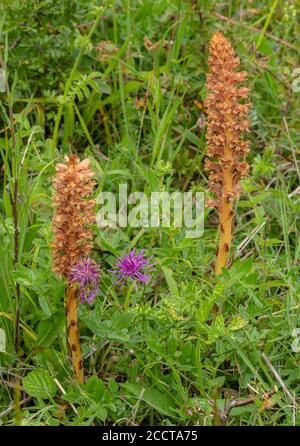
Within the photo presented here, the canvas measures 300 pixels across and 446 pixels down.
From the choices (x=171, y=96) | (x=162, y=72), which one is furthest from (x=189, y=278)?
(x=162, y=72)

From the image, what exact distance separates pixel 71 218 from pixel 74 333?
389mm

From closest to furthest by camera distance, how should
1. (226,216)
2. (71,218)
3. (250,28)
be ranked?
(71,218) → (226,216) → (250,28)

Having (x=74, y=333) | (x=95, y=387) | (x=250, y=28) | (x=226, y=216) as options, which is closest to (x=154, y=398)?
(x=95, y=387)

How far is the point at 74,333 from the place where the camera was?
2305 millimetres

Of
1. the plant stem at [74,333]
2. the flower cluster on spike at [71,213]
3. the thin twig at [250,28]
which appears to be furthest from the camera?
the thin twig at [250,28]

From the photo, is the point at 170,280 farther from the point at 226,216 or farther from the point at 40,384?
the point at 40,384

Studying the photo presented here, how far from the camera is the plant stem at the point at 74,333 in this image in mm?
2260

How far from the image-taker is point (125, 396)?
2.35 meters

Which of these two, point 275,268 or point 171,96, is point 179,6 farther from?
point 275,268

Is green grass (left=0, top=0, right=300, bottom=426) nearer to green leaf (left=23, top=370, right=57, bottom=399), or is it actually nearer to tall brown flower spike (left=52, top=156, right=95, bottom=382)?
green leaf (left=23, top=370, right=57, bottom=399)

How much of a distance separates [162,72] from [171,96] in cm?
38

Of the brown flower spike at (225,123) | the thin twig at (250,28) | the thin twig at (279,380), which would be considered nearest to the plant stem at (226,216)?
the brown flower spike at (225,123)

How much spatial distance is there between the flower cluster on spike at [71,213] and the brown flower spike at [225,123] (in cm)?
45

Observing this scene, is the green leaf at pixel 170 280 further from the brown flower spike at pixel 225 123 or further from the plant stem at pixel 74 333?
the plant stem at pixel 74 333
